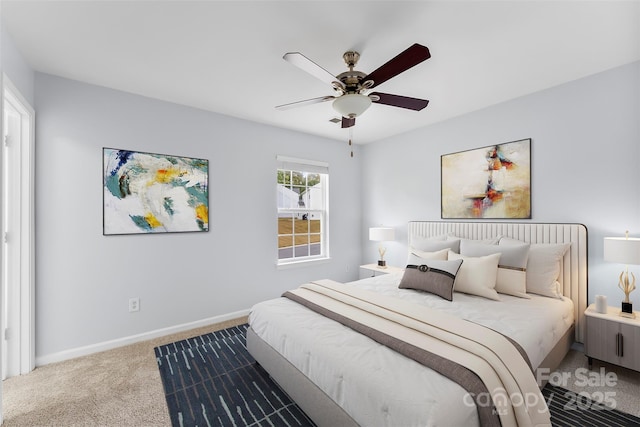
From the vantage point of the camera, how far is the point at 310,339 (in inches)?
71.4

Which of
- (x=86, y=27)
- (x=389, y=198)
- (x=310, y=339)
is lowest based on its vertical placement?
(x=310, y=339)

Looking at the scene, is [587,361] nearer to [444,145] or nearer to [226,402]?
[444,145]

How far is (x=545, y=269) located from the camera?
259cm

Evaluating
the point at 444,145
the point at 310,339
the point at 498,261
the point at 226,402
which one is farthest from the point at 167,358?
the point at 444,145

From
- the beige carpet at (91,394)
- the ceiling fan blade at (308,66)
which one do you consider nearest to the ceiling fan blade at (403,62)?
the ceiling fan blade at (308,66)

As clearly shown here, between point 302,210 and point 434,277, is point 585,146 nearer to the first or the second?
point 434,277

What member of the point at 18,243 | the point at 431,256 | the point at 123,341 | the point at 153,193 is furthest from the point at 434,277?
the point at 18,243

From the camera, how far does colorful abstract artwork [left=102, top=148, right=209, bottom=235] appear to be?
2.81m

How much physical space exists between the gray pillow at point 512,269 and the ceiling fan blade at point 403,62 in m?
2.03

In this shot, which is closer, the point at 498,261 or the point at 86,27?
the point at 86,27

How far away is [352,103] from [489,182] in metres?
2.22

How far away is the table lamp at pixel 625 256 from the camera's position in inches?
84.0

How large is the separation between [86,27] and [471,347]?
3233 millimetres

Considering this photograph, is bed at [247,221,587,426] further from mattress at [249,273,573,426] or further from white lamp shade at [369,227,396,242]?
white lamp shade at [369,227,396,242]
